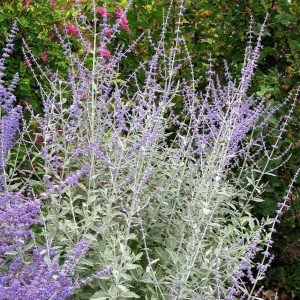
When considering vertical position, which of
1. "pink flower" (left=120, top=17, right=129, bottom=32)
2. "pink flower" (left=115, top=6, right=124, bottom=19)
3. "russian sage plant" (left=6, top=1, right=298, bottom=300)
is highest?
"pink flower" (left=115, top=6, right=124, bottom=19)

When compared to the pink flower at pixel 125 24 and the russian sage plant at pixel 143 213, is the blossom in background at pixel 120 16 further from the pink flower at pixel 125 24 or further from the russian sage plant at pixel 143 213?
the russian sage plant at pixel 143 213

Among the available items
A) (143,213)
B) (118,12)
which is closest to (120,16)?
(118,12)

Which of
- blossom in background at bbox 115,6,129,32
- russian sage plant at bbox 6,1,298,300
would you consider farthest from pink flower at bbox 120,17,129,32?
russian sage plant at bbox 6,1,298,300

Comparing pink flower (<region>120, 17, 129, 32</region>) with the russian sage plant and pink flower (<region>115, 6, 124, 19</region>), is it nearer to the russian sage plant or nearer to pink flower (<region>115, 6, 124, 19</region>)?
pink flower (<region>115, 6, 124, 19</region>)

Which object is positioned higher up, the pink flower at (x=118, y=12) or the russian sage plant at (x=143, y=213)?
the pink flower at (x=118, y=12)

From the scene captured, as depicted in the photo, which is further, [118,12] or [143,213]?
[118,12]

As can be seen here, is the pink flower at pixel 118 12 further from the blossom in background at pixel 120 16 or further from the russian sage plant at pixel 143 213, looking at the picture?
the russian sage plant at pixel 143 213

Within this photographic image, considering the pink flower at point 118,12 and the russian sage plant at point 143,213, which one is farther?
the pink flower at point 118,12

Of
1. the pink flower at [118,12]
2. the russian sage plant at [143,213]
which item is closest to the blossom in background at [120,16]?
the pink flower at [118,12]

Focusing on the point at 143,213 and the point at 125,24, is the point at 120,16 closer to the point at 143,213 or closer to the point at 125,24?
the point at 125,24

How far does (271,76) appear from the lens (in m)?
4.59

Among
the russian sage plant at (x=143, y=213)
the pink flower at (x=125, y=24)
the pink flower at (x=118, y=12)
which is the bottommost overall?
the russian sage plant at (x=143, y=213)

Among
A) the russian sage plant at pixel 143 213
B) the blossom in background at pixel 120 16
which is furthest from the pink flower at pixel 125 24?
the russian sage plant at pixel 143 213

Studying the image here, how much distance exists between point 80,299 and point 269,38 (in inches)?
107
